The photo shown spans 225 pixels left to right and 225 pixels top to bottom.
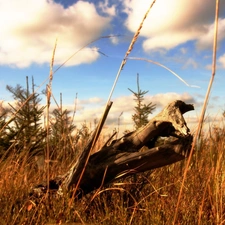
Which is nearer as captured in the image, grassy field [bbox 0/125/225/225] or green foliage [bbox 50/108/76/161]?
grassy field [bbox 0/125/225/225]

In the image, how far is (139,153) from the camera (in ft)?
9.42

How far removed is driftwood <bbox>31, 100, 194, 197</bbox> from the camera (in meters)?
2.80

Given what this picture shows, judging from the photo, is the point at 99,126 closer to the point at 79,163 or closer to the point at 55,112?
the point at 79,163

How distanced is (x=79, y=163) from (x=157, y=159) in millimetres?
651

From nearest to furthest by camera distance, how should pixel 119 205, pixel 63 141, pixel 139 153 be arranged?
pixel 139 153, pixel 119 205, pixel 63 141

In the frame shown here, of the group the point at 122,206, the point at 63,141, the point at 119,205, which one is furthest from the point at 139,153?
the point at 63,141

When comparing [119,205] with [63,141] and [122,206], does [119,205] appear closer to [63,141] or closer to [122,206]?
[122,206]

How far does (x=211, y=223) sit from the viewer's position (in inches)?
106

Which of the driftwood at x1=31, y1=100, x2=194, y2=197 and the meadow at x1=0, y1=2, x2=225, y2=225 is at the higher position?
the driftwood at x1=31, y1=100, x2=194, y2=197

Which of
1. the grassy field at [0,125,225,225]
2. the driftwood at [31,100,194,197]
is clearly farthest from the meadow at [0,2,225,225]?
the driftwood at [31,100,194,197]

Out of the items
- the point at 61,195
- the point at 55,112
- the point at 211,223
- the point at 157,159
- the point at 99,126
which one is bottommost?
the point at 211,223

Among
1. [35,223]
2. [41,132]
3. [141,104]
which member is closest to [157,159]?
[35,223]

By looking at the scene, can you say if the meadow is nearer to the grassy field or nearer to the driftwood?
the grassy field

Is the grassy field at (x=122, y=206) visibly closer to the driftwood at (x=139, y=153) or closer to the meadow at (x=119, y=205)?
the meadow at (x=119, y=205)
